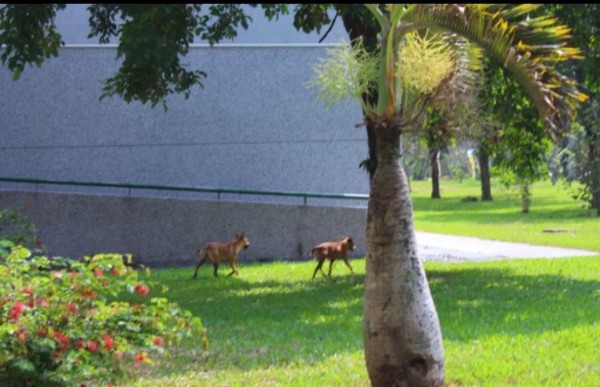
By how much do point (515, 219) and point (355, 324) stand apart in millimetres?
23842

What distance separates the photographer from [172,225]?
19.8m

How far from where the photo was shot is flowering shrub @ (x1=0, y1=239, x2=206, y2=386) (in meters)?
6.85

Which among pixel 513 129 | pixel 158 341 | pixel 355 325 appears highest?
pixel 513 129

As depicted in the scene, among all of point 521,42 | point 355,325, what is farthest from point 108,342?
point 355,325

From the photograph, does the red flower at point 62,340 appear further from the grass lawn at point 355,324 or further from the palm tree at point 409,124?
the palm tree at point 409,124

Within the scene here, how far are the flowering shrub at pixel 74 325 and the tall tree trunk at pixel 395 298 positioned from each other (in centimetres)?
134

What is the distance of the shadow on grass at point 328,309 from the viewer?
10.4 meters

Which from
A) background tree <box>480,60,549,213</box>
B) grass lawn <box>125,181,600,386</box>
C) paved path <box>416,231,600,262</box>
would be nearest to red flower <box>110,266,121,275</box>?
grass lawn <box>125,181,600,386</box>

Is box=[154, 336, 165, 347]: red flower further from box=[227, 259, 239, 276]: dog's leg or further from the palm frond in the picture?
box=[227, 259, 239, 276]: dog's leg

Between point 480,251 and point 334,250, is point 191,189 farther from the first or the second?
point 480,251

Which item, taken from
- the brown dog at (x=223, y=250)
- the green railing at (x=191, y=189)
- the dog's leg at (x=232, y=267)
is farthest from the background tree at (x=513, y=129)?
the dog's leg at (x=232, y=267)

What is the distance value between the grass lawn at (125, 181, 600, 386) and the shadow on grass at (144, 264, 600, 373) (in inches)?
0.5

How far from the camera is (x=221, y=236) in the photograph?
65.6 ft

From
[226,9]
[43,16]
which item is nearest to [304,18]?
[226,9]
